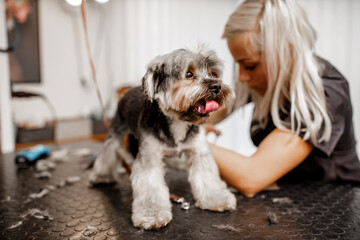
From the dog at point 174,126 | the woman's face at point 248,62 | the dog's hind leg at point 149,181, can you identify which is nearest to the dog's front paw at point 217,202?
the dog at point 174,126

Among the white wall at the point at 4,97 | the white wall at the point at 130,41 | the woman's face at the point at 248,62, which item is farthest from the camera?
the white wall at the point at 130,41

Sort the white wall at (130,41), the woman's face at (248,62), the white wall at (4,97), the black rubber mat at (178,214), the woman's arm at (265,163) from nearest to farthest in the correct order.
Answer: the black rubber mat at (178,214) < the woman's arm at (265,163) < the woman's face at (248,62) < the white wall at (4,97) < the white wall at (130,41)

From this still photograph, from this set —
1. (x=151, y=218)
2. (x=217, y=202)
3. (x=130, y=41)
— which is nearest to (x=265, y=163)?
(x=217, y=202)

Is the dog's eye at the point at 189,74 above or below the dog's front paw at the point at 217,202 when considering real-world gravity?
above

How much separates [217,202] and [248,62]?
0.64 metres

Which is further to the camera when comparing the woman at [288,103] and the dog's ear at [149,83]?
the woman at [288,103]

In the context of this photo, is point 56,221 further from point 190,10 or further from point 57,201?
point 190,10

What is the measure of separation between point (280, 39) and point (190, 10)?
1.75 m

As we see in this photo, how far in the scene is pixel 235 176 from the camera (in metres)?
1.13

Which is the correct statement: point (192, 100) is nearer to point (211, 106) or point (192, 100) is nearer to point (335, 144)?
point (211, 106)

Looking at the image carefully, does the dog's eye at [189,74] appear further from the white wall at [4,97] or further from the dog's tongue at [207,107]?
the white wall at [4,97]

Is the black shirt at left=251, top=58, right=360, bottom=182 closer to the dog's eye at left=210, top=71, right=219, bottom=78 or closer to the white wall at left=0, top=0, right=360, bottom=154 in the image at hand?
the dog's eye at left=210, top=71, right=219, bottom=78

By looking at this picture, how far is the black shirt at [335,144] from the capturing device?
45.9 inches

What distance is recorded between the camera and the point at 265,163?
1.14m
